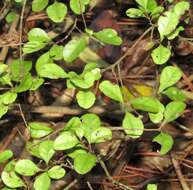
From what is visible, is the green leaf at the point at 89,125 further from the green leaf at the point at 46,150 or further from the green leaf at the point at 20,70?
the green leaf at the point at 20,70

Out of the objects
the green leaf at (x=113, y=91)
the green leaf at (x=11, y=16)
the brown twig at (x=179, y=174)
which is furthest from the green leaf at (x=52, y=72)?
the green leaf at (x=11, y=16)

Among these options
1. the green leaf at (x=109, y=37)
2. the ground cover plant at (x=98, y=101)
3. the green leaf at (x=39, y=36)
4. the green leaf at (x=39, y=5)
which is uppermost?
the green leaf at (x=39, y=5)

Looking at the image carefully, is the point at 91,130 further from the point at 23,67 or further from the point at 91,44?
the point at 91,44

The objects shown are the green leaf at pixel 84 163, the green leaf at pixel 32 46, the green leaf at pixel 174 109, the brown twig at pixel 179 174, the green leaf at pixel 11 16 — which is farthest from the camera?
the green leaf at pixel 11 16

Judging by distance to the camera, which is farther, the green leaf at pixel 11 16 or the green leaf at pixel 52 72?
the green leaf at pixel 11 16

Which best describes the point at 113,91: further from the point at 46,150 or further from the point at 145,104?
the point at 46,150

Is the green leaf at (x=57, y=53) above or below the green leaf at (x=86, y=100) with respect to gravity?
above

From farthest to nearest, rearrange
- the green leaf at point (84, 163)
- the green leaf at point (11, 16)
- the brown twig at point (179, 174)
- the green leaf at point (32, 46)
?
the green leaf at point (11, 16)
the brown twig at point (179, 174)
the green leaf at point (32, 46)
the green leaf at point (84, 163)

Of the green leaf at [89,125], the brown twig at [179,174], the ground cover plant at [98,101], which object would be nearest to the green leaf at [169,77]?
the ground cover plant at [98,101]

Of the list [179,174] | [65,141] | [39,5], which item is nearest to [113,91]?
[65,141]
